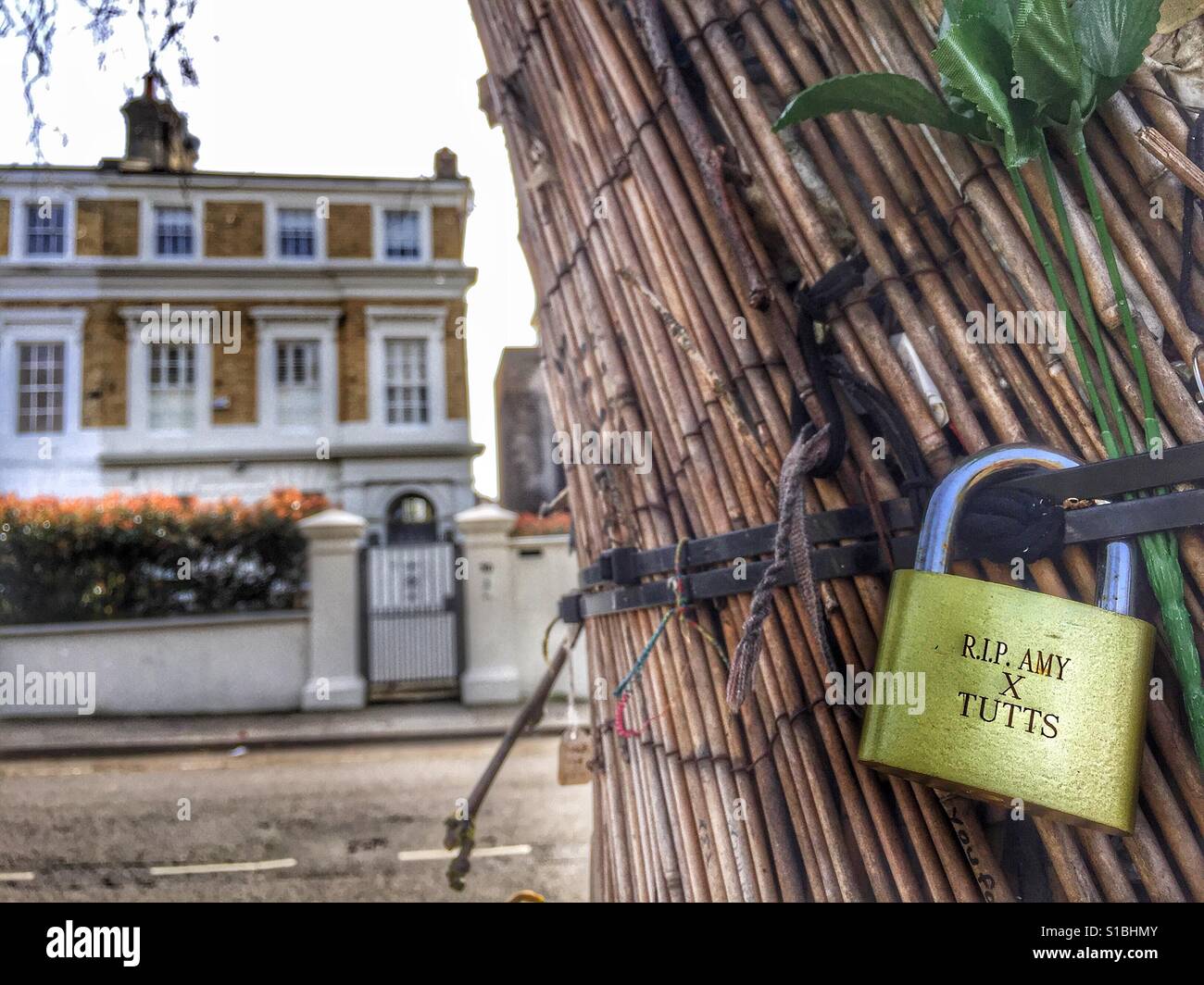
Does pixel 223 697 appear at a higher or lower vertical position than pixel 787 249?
lower

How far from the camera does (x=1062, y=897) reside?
28.5 inches

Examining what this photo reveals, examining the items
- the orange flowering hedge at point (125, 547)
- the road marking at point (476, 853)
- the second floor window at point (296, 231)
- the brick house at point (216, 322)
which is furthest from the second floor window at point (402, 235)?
the road marking at point (476, 853)

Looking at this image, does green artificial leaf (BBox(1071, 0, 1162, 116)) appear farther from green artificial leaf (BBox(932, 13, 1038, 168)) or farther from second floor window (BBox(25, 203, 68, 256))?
second floor window (BBox(25, 203, 68, 256))

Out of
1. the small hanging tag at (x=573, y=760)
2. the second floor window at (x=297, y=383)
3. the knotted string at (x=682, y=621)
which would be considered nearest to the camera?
the knotted string at (x=682, y=621)

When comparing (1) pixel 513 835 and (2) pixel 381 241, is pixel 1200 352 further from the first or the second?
(1) pixel 513 835

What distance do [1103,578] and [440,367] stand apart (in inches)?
42.6

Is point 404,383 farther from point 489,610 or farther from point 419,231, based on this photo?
point 489,610

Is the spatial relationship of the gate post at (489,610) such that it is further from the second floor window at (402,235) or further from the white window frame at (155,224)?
the white window frame at (155,224)

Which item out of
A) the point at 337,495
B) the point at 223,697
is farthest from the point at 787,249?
the point at 223,697

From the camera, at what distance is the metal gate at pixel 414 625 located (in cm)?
668

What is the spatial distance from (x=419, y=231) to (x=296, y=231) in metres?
0.19

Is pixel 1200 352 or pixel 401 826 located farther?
pixel 401 826

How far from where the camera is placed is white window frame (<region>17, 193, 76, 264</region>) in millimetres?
1104

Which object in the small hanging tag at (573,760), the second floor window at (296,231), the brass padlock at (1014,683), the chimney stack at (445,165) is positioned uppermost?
the chimney stack at (445,165)
